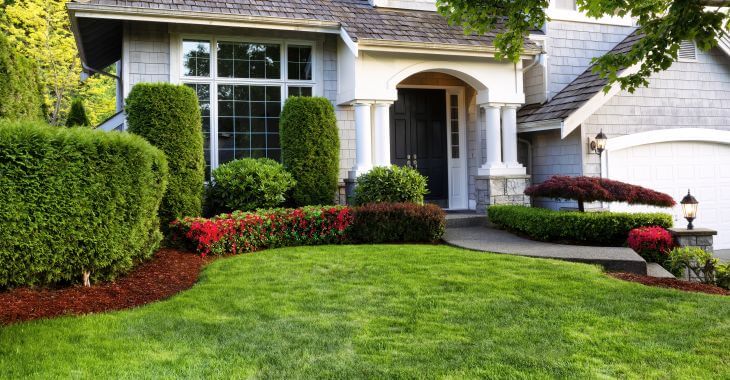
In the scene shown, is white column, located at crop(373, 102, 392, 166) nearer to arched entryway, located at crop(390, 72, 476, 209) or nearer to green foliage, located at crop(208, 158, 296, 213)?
arched entryway, located at crop(390, 72, 476, 209)

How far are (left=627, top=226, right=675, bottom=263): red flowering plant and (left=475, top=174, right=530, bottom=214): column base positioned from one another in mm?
2861

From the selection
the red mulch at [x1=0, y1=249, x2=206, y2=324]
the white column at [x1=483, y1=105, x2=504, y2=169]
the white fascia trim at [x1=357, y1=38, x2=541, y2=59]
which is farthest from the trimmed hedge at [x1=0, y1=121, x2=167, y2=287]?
the white column at [x1=483, y1=105, x2=504, y2=169]

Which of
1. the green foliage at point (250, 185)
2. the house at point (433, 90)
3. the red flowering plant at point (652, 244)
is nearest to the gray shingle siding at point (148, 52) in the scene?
the house at point (433, 90)

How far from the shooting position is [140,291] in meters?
5.88

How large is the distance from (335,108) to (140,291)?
19.4 feet

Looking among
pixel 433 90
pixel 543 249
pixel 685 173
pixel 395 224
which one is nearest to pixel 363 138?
pixel 395 224

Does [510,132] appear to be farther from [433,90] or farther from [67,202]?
[67,202]

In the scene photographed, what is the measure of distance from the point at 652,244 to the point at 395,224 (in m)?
3.60

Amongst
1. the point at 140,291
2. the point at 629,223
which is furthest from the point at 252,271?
the point at 629,223

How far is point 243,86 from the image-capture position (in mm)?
10523

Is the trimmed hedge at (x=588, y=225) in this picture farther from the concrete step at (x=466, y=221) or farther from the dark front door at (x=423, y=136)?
the dark front door at (x=423, y=136)

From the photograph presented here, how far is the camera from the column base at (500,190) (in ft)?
35.8

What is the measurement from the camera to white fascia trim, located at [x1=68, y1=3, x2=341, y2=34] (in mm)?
8820

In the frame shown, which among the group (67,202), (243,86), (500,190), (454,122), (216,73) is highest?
(216,73)
